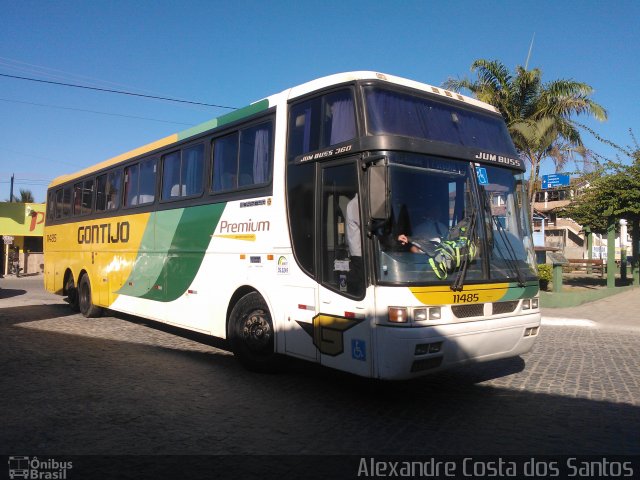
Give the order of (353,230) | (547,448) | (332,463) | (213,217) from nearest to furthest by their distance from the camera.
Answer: (332,463) < (547,448) < (353,230) < (213,217)

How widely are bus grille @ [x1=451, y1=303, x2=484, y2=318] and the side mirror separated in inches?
47.4

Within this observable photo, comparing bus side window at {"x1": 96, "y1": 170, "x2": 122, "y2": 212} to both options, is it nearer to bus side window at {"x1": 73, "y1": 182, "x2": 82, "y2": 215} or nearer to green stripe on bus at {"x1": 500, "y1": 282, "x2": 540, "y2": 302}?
bus side window at {"x1": 73, "y1": 182, "x2": 82, "y2": 215}

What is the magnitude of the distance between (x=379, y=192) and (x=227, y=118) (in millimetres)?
3399

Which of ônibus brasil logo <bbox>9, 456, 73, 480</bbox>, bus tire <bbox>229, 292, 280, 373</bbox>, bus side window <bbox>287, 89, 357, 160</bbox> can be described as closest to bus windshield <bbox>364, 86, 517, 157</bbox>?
bus side window <bbox>287, 89, 357, 160</bbox>

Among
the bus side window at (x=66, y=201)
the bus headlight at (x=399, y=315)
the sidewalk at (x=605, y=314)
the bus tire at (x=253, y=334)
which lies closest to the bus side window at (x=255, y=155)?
the bus tire at (x=253, y=334)

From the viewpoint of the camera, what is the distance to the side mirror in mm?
4762

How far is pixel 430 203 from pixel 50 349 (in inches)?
254

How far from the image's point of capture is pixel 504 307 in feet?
18.3

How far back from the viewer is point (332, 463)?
4.00 meters

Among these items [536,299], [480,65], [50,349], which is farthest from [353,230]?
[480,65]

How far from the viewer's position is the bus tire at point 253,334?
21.0 ft

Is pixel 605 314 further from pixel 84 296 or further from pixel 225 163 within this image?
pixel 84 296

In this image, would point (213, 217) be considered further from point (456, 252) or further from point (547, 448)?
point (547, 448)

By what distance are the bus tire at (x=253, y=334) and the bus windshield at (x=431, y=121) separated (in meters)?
2.72
